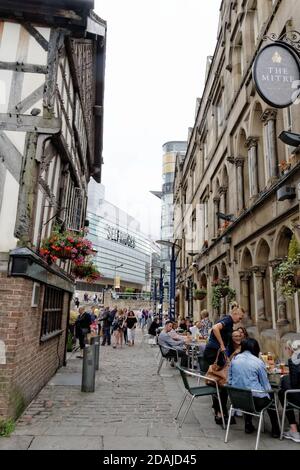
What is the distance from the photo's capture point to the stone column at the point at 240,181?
42.7 feet

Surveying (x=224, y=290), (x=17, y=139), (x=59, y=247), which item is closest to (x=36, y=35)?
(x=17, y=139)

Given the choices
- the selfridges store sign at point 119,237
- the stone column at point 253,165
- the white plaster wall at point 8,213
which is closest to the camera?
the white plaster wall at point 8,213

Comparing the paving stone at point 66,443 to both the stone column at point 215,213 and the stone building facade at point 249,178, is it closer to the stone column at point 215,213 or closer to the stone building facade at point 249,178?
the stone building facade at point 249,178

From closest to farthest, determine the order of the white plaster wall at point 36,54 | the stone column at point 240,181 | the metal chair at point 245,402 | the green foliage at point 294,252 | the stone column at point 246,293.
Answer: the metal chair at point 245,402
the white plaster wall at point 36,54
the green foliage at point 294,252
the stone column at point 246,293
the stone column at point 240,181

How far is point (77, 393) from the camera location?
7180 millimetres

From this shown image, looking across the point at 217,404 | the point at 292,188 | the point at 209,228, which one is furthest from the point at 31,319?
the point at 209,228

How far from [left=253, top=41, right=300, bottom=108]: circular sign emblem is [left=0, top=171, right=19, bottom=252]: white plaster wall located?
4734 millimetres

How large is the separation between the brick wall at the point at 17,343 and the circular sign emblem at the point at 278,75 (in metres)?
5.47

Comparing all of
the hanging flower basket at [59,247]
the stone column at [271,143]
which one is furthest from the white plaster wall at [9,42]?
the stone column at [271,143]

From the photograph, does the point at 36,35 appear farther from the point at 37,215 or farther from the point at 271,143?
the point at 271,143

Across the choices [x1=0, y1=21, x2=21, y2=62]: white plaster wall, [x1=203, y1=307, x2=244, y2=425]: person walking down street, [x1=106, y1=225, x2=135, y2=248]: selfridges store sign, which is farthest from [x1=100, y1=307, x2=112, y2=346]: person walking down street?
[x1=106, y1=225, x2=135, y2=248]: selfridges store sign

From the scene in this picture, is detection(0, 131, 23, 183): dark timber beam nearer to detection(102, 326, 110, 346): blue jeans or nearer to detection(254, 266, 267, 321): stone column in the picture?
detection(254, 266, 267, 321): stone column

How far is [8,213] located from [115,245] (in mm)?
89538

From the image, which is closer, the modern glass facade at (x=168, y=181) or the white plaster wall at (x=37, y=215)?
the white plaster wall at (x=37, y=215)
